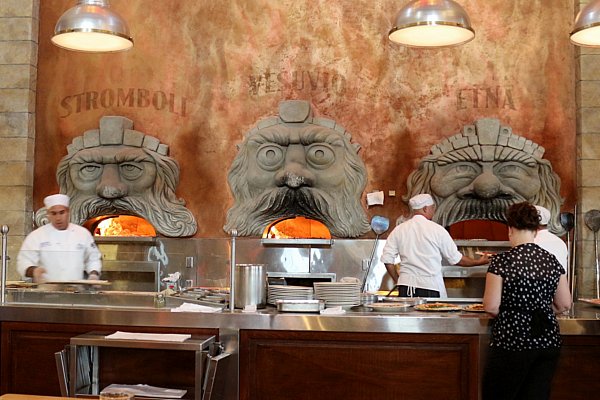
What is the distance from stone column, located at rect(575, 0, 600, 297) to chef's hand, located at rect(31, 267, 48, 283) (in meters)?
4.97

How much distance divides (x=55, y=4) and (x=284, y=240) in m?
3.55

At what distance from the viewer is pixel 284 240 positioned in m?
7.61

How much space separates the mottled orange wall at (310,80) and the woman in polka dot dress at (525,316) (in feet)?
12.9

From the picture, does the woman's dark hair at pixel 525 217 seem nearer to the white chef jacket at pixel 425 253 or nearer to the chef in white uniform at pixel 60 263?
the white chef jacket at pixel 425 253

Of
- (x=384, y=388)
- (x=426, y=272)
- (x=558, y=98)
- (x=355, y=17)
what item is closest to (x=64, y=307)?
(x=384, y=388)

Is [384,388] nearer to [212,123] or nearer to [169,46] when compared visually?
[212,123]

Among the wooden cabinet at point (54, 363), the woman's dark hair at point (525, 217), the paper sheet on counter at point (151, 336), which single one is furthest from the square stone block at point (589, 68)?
the paper sheet on counter at point (151, 336)

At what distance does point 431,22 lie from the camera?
15.1ft

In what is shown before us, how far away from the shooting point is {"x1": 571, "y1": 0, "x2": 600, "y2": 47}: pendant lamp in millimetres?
4516

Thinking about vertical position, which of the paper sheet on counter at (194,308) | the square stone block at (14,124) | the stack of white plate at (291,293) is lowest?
the paper sheet on counter at (194,308)

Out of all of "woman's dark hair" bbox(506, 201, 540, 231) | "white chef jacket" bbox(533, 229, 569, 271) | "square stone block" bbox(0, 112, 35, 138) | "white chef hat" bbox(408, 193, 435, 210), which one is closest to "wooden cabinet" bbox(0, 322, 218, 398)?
"woman's dark hair" bbox(506, 201, 540, 231)

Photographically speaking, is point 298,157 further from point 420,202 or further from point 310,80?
point 420,202

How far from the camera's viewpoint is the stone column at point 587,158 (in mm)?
7414

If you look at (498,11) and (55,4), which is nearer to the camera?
(498,11)
